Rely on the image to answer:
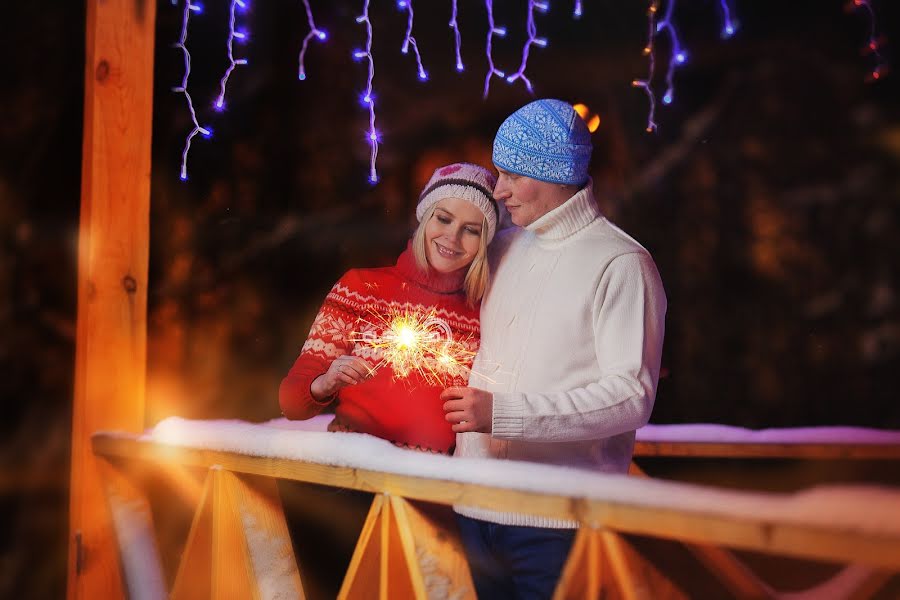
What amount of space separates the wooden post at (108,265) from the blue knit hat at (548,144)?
119cm

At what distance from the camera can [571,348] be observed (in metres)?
1.81

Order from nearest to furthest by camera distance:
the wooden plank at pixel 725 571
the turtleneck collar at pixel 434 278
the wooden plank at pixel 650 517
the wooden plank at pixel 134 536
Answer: the wooden plank at pixel 650 517 → the wooden plank at pixel 725 571 → the turtleneck collar at pixel 434 278 → the wooden plank at pixel 134 536

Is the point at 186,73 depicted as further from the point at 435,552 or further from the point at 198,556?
the point at 435,552

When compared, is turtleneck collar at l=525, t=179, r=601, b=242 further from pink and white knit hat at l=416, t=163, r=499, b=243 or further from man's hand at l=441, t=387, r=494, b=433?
man's hand at l=441, t=387, r=494, b=433

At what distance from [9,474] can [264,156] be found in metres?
1.31

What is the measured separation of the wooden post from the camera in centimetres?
239

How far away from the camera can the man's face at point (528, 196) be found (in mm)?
1926

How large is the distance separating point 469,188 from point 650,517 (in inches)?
42.2

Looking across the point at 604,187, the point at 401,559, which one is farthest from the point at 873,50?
the point at 401,559

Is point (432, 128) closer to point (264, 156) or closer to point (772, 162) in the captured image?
point (264, 156)

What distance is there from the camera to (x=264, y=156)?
2873 mm

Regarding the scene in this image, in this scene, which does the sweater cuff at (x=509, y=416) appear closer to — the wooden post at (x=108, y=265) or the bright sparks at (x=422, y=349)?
the bright sparks at (x=422, y=349)

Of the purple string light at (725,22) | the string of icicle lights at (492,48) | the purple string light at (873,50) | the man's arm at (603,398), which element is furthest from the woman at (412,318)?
the purple string light at (873,50)

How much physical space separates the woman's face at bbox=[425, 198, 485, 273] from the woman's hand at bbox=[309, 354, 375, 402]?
32 centimetres
